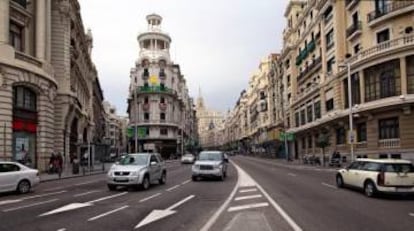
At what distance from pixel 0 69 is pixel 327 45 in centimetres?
3645

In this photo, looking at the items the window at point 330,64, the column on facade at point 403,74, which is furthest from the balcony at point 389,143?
the window at point 330,64

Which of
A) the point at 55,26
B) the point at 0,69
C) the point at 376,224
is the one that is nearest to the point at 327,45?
the point at 55,26

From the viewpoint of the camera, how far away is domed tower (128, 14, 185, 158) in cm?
10619

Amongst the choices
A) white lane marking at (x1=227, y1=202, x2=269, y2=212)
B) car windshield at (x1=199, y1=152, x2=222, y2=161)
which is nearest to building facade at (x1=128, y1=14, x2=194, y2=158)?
car windshield at (x1=199, y1=152, x2=222, y2=161)

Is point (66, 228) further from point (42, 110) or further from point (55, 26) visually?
point (55, 26)

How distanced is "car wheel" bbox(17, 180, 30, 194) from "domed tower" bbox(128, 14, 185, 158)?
82060 mm

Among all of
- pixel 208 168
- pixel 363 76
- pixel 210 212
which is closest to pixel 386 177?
pixel 210 212

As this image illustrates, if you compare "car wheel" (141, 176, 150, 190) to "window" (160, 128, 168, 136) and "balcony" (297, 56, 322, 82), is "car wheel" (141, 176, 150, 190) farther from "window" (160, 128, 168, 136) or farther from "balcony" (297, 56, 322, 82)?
"window" (160, 128, 168, 136)

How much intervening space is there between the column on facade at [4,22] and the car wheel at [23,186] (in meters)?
15.1

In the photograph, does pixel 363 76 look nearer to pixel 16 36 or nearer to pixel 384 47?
pixel 384 47

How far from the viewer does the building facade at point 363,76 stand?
3897 cm

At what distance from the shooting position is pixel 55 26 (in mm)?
45906

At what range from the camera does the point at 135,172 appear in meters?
21.6

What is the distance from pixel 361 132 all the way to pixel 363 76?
5.46 m
